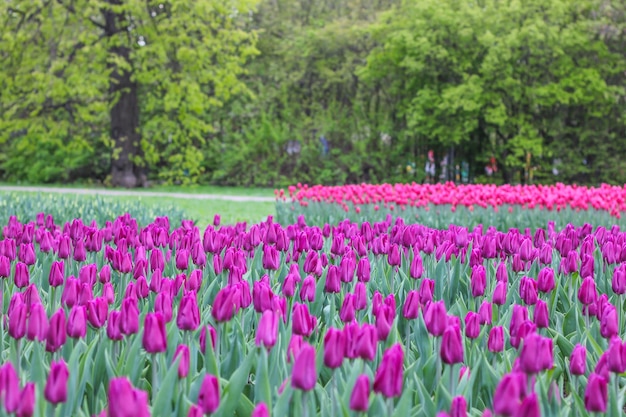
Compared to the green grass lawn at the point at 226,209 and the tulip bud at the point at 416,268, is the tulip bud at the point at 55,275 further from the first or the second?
the green grass lawn at the point at 226,209

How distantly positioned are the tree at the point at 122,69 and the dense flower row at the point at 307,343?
16.8 meters

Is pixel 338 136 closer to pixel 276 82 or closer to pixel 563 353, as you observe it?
pixel 276 82

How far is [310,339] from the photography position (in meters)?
2.26

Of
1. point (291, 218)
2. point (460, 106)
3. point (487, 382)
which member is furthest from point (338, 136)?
point (487, 382)

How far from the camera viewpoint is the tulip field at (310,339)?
58.7 inches

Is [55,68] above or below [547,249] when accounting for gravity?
above

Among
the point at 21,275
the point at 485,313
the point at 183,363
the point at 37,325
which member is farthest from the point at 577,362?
the point at 21,275

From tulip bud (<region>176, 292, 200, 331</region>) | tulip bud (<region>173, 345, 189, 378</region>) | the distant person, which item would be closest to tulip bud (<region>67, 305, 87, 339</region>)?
tulip bud (<region>176, 292, 200, 331</region>)

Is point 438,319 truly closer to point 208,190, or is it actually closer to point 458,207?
point 458,207

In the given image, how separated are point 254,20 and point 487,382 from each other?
24.8 meters

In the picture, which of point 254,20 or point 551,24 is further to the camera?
point 254,20

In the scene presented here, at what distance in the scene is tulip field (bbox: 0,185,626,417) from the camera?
4.89ft

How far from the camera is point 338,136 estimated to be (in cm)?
2259

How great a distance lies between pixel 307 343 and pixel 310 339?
78 centimetres
